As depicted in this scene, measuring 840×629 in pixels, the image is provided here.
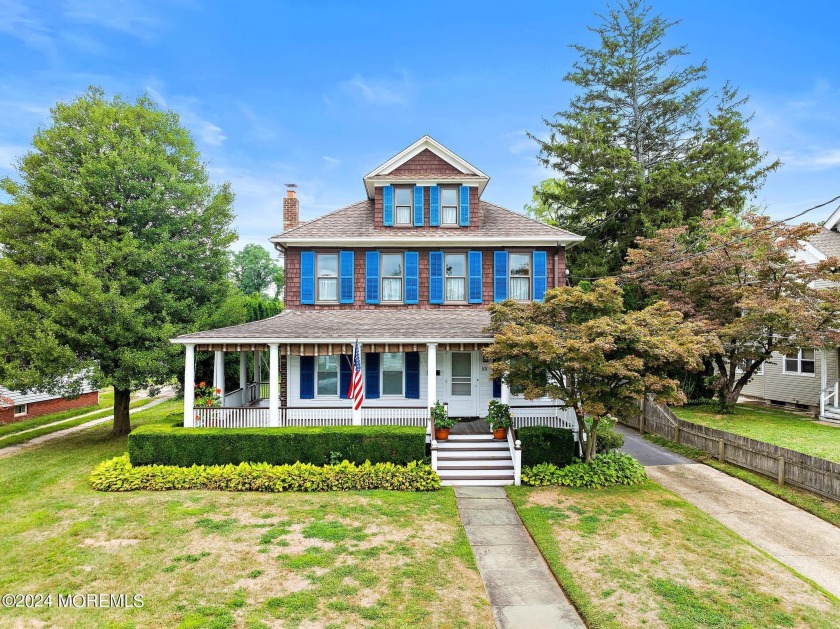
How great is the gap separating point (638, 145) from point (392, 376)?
78.0 feet

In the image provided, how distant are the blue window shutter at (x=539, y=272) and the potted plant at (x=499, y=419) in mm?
4778

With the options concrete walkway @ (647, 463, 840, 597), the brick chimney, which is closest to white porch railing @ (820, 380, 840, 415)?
concrete walkway @ (647, 463, 840, 597)

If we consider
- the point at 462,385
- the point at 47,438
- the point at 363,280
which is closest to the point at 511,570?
the point at 462,385

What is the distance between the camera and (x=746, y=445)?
1261cm

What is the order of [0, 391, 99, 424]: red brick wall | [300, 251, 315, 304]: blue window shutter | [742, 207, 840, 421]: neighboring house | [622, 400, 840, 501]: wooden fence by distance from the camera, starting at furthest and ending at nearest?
[0, 391, 99, 424]: red brick wall
[742, 207, 840, 421]: neighboring house
[300, 251, 315, 304]: blue window shutter
[622, 400, 840, 501]: wooden fence

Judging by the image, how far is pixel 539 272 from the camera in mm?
15867

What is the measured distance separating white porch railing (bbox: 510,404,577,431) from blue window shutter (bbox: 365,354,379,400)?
4.50 metres

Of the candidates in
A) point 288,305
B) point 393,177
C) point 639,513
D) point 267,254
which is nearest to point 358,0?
point 393,177

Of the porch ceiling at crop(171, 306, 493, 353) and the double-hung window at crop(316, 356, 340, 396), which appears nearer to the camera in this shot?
the porch ceiling at crop(171, 306, 493, 353)

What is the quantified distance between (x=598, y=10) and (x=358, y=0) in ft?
57.6

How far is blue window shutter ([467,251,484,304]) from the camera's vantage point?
625 inches

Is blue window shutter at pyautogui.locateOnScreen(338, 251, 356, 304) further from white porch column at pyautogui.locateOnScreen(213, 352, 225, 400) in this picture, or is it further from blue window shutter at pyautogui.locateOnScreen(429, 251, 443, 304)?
white porch column at pyautogui.locateOnScreen(213, 352, 225, 400)

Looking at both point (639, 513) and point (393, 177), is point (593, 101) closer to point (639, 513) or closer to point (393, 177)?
point (393, 177)

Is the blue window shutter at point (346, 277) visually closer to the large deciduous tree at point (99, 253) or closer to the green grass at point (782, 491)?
the large deciduous tree at point (99, 253)
